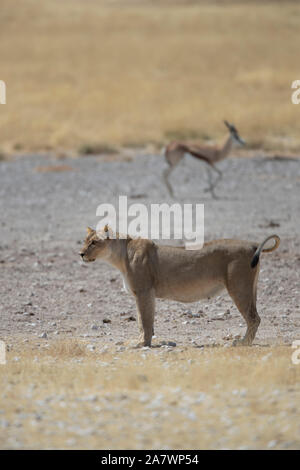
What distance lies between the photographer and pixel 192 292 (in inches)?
336

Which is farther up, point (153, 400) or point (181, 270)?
point (181, 270)

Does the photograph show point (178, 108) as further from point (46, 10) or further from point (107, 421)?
point (46, 10)

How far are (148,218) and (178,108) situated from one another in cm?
1626

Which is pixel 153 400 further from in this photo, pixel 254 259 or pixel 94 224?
pixel 94 224

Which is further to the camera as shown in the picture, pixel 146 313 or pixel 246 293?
pixel 146 313

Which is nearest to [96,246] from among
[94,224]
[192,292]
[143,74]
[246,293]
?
[192,292]

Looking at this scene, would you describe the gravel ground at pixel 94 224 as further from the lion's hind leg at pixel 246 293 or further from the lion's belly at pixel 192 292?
the lion's belly at pixel 192 292

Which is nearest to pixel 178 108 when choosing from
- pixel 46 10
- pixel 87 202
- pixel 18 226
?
pixel 87 202

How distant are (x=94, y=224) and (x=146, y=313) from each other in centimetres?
659

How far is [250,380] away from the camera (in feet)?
22.1

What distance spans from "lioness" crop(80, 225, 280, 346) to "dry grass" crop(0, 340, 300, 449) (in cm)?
61

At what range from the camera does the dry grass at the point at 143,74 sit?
91.6 ft

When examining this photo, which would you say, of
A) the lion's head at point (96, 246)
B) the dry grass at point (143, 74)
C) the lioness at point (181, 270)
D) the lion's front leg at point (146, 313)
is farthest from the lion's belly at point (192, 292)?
the dry grass at point (143, 74)

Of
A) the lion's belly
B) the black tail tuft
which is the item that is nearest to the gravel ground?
the lion's belly
